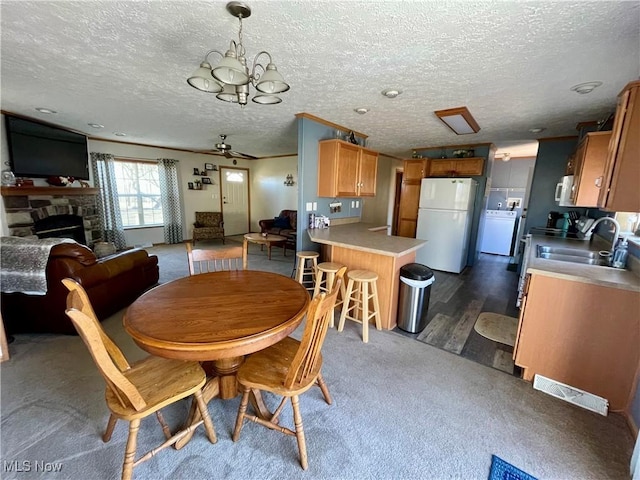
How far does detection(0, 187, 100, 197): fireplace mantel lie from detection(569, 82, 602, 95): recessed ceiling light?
21.3 ft

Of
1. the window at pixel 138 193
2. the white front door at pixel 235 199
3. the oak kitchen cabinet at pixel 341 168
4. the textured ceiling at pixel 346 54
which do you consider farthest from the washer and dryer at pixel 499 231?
the window at pixel 138 193

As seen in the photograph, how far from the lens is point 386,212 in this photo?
7273 mm

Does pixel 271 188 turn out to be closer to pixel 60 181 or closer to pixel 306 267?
pixel 60 181

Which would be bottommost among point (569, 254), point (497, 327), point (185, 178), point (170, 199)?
point (497, 327)

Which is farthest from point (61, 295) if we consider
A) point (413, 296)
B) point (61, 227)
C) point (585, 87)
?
point (585, 87)

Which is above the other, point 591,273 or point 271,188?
point 271,188

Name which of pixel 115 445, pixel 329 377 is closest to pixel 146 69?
pixel 115 445

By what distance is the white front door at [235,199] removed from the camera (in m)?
7.68

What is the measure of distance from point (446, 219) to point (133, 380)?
4.68 meters

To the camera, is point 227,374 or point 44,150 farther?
point 44,150

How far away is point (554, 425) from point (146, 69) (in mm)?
3836

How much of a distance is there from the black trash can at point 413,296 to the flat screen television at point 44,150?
5.54 m

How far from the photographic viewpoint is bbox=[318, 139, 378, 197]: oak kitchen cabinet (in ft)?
11.1

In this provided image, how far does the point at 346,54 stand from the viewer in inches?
69.3
